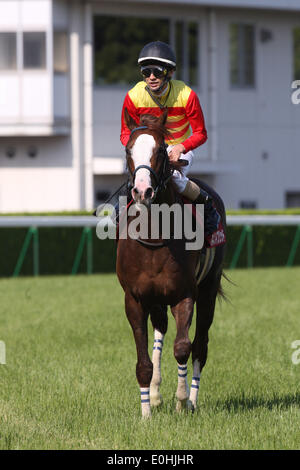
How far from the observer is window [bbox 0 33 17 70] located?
24.6 meters

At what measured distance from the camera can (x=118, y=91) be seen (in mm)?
25734

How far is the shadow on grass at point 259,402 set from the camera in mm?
6898

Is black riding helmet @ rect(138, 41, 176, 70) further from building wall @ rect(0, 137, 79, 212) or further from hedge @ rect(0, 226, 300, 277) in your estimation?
building wall @ rect(0, 137, 79, 212)

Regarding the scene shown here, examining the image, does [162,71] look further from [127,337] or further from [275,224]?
[275,224]

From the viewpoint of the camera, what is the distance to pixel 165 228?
6203 millimetres

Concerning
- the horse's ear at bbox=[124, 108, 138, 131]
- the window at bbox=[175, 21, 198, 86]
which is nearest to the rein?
the horse's ear at bbox=[124, 108, 138, 131]

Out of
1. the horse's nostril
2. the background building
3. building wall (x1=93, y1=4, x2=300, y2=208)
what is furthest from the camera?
building wall (x1=93, y1=4, x2=300, y2=208)

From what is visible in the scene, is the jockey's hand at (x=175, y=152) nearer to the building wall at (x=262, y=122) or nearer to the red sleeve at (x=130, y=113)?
the red sleeve at (x=130, y=113)

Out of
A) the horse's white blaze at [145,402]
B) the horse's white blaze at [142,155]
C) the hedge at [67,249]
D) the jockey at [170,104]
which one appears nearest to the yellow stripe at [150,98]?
the jockey at [170,104]

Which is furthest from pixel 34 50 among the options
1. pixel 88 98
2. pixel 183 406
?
pixel 183 406

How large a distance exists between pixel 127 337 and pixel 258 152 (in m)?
17.7

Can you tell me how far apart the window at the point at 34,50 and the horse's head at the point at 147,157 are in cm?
1914

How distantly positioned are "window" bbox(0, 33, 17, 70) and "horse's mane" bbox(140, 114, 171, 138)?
19349 millimetres
